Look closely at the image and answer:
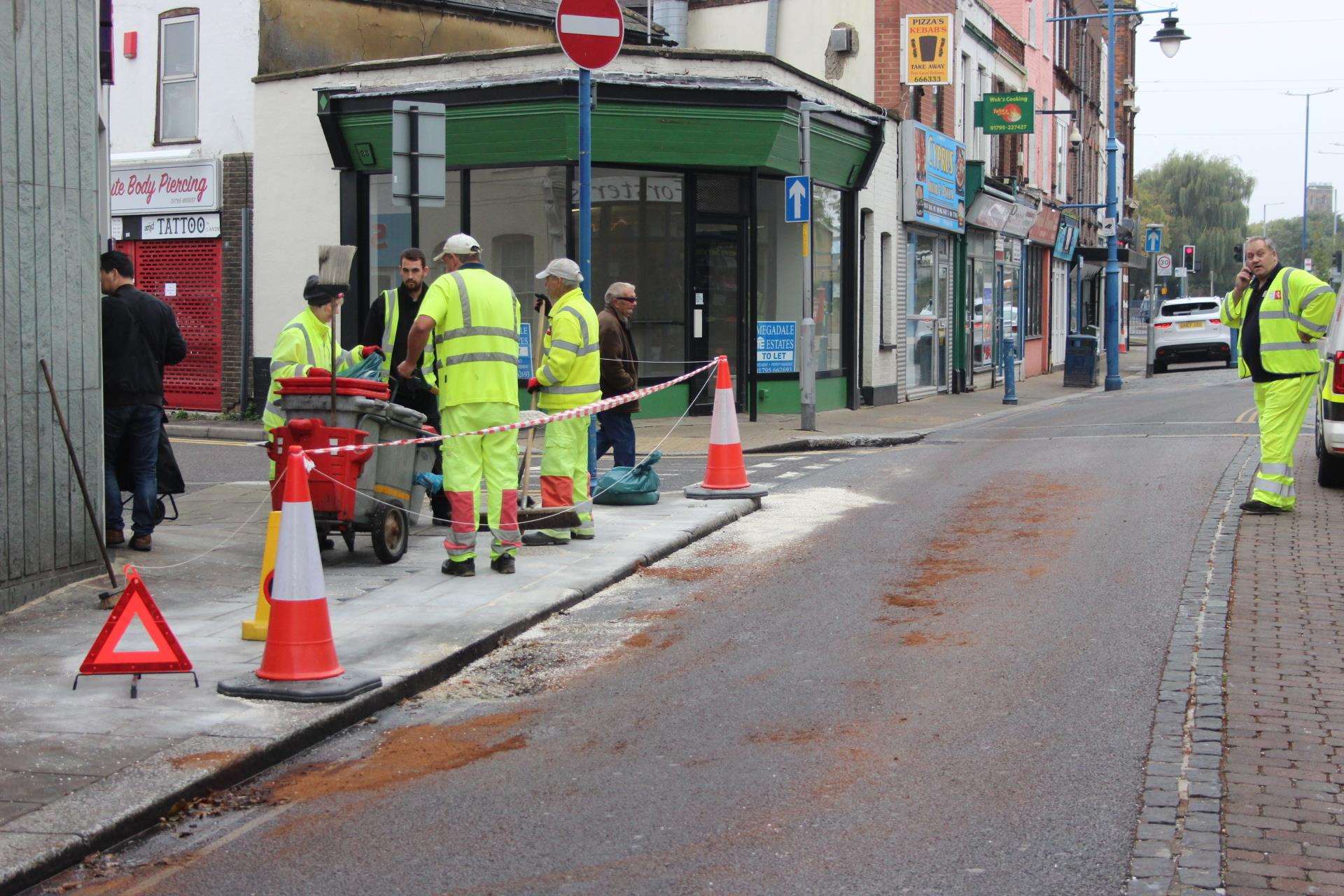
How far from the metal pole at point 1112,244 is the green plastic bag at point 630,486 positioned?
2000cm

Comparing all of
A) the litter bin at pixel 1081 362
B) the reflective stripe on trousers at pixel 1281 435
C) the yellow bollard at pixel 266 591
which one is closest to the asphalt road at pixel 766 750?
the yellow bollard at pixel 266 591

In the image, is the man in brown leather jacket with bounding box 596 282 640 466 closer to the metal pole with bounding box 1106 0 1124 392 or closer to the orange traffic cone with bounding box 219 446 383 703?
the orange traffic cone with bounding box 219 446 383 703

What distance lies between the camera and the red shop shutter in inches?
834

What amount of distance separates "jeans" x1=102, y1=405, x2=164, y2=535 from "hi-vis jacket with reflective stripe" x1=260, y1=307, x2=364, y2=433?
766mm

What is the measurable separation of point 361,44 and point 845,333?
815cm

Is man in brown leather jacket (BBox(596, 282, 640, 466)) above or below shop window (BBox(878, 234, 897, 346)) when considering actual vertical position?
below

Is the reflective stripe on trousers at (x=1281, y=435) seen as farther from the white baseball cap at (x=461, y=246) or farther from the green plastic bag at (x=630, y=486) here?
the white baseball cap at (x=461, y=246)

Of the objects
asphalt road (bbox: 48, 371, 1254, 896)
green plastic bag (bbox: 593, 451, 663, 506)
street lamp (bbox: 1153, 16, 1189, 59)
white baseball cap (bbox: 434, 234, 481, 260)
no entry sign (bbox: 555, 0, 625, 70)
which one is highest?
street lamp (bbox: 1153, 16, 1189, 59)

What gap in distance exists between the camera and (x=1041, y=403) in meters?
26.2

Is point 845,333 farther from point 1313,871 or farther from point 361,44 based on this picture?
point 1313,871

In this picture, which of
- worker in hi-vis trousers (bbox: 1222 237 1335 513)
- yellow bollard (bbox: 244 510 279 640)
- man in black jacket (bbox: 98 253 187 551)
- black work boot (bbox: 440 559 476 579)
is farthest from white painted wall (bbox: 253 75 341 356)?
yellow bollard (bbox: 244 510 279 640)

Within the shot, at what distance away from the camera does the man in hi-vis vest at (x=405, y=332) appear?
10.5m

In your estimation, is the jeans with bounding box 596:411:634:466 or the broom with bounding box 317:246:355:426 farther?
the jeans with bounding box 596:411:634:466

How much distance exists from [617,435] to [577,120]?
26.8 feet
